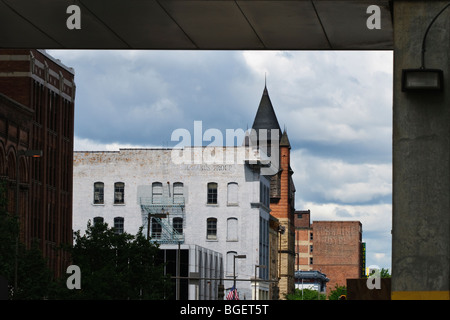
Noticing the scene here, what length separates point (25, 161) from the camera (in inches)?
2493

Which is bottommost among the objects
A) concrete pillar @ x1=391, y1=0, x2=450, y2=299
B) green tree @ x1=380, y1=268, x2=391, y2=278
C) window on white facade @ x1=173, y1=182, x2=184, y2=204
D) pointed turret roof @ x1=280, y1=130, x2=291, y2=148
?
green tree @ x1=380, y1=268, x2=391, y2=278

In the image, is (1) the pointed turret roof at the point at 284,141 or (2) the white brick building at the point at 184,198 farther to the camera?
(1) the pointed turret roof at the point at 284,141

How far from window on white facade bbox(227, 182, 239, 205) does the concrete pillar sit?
289 feet

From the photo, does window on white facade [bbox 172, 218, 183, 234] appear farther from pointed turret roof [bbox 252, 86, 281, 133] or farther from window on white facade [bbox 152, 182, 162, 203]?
pointed turret roof [bbox 252, 86, 281, 133]

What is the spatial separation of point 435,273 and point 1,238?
27.3m

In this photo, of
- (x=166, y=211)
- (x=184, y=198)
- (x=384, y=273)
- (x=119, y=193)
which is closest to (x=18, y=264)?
(x=166, y=211)

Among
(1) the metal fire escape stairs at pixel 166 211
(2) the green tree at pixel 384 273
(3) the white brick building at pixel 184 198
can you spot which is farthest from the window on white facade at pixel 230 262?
(2) the green tree at pixel 384 273

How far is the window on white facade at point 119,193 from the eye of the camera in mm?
98750

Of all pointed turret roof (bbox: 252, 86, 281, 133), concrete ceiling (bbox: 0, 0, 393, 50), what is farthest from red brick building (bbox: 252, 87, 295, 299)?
concrete ceiling (bbox: 0, 0, 393, 50)

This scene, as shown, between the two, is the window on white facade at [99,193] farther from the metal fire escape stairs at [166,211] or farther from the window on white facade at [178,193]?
the window on white facade at [178,193]

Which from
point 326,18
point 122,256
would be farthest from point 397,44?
point 122,256

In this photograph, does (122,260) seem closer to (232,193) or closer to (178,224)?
(178,224)

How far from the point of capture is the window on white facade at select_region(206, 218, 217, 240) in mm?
97669
